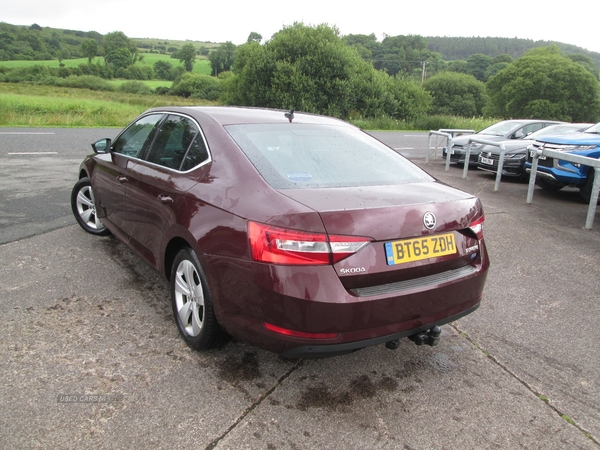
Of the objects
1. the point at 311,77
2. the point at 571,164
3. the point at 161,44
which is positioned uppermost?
the point at 161,44

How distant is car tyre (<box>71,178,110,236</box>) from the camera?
17.2 ft

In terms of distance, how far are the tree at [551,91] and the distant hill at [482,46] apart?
57.7m

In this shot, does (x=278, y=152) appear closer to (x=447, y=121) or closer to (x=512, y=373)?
(x=512, y=373)

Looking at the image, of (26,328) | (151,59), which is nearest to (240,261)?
(26,328)

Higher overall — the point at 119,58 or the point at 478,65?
the point at 478,65

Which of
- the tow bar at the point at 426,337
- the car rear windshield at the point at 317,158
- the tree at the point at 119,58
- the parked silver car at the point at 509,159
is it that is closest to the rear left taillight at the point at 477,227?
the car rear windshield at the point at 317,158

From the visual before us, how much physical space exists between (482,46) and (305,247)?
142 meters

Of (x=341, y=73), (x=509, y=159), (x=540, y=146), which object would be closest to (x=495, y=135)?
(x=509, y=159)

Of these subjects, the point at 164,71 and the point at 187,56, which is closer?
the point at 164,71

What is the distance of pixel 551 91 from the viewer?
6650 centimetres

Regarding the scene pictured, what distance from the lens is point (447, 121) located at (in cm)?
2822

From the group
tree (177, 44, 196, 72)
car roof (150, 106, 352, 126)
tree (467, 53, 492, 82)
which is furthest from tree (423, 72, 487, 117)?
car roof (150, 106, 352, 126)

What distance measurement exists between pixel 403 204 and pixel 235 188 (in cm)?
94

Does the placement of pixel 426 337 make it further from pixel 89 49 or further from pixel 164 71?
pixel 89 49
